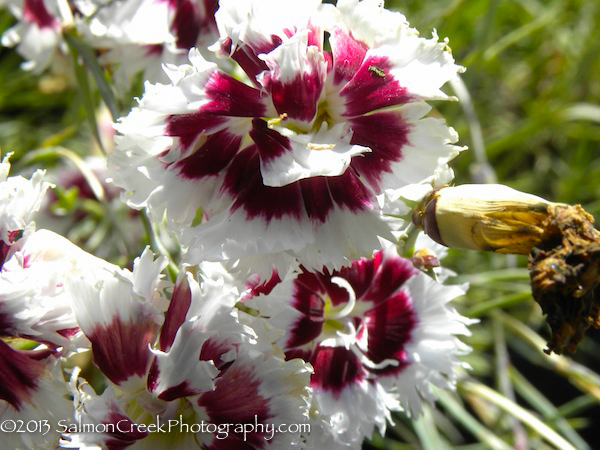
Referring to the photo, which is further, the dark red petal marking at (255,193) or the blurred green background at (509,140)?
the blurred green background at (509,140)

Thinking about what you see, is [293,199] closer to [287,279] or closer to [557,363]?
[287,279]

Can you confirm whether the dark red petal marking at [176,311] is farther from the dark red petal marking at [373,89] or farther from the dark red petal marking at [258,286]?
the dark red petal marking at [373,89]

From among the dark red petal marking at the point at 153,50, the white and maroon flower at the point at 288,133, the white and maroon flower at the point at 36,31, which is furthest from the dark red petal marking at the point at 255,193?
the white and maroon flower at the point at 36,31

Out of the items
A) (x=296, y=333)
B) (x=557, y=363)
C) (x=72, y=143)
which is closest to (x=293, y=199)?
(x=296, y=333)

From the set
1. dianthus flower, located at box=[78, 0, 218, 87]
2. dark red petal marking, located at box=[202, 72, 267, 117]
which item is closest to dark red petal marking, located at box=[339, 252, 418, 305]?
dark red petal marking, located at box=[202, 72, 267, 117]

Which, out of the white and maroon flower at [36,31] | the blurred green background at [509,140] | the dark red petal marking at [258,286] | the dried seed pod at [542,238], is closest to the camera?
the dried seed pod at [542,238]

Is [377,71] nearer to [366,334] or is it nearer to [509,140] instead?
[366,334]

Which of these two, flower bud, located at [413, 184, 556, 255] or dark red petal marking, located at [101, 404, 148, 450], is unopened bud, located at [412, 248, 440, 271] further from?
dark red petal marking, located at [101, 404, 148, 450]

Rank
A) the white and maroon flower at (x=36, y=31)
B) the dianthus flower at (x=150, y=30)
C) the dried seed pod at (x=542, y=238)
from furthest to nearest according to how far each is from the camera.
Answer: the white and maroon flower at (x=36, y=31)
the dianthus flower at (x=150, y=30)
the dried seed pod at (x=542, y=238)
